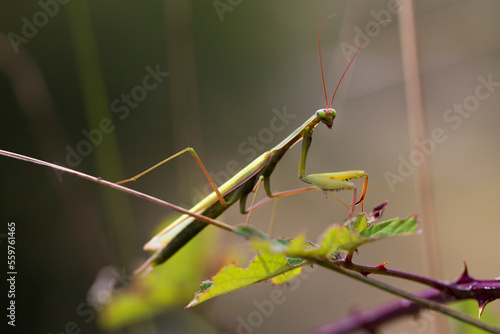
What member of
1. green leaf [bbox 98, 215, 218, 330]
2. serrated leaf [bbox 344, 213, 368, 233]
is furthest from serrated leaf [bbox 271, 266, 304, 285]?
green leaf [bbox 98, 215, 218, 330]

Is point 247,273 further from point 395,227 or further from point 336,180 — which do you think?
point 336,180

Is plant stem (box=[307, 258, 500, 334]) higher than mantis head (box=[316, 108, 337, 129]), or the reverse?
mantis head (box=[316, 108, 337, 129])

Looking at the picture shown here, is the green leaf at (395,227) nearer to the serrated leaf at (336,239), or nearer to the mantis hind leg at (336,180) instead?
the serrated leaf at (336,239)

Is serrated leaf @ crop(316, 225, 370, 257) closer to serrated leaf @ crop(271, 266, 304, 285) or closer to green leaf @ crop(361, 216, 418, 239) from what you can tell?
green leaf @ crop(361, 216, 418, 239)

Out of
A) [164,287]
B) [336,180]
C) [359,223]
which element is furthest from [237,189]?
[359,223]

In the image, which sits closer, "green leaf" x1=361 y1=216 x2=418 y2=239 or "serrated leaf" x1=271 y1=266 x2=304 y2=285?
"green leaf" x1=361 y1=216 x2=418 y2=239

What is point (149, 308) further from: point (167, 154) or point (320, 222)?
point (320, 222)
